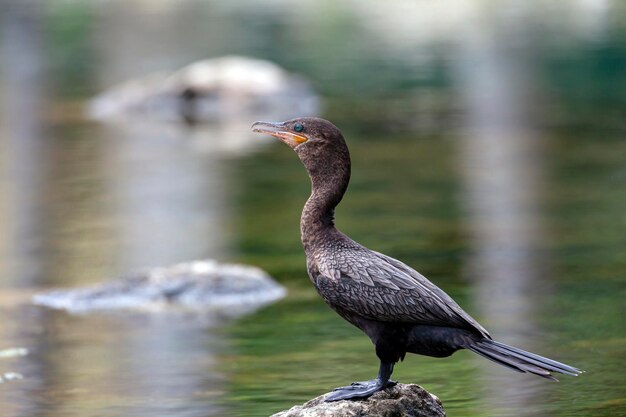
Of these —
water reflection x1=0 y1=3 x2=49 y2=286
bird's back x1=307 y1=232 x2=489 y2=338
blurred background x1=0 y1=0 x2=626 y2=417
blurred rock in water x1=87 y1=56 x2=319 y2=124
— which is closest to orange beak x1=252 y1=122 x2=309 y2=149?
bird's back x1=307 y1=232 x2=489 y2=338

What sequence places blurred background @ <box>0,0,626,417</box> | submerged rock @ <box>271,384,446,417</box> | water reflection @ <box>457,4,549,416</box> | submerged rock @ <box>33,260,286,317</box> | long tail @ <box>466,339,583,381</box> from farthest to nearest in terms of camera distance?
1. submerged rock @ <box>33,260,286,317</box>
2. water reflection @ <box>457,4,549,416</box>
3. blurred background @ <box>0,0,626,417</box>
4. submerged rock @ <box>271,384,446,417</box>
5. long tail @ <box>466,339,583,381</box>

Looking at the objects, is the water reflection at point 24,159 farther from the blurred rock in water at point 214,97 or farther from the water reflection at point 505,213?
the water reflection at point 505,213

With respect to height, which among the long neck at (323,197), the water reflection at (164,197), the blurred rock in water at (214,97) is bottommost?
the long neck at (323,197)

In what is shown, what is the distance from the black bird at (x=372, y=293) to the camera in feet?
22.8

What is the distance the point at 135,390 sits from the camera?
1023 centimetres

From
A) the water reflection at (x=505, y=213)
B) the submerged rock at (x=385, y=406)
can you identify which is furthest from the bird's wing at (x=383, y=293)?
the water reflection at (x=505, y=213)

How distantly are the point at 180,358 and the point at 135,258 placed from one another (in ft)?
13.9

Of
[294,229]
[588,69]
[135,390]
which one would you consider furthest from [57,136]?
[135,390]

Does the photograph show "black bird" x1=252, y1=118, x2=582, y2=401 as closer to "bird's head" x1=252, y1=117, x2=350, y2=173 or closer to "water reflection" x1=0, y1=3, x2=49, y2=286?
"bird's head" x1=252, y1=117, x2=350, y2=173

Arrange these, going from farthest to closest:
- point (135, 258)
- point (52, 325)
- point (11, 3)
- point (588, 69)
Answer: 1. point (11, 3)
2. point (588, 69)
3. point (135, 258)
4. point (52, 325)

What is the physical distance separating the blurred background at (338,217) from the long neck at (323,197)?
2173 millimetres

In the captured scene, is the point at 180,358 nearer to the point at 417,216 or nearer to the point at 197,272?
the point at 197,272

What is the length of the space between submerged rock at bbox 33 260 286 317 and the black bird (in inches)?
208

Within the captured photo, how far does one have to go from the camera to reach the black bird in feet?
22.8
